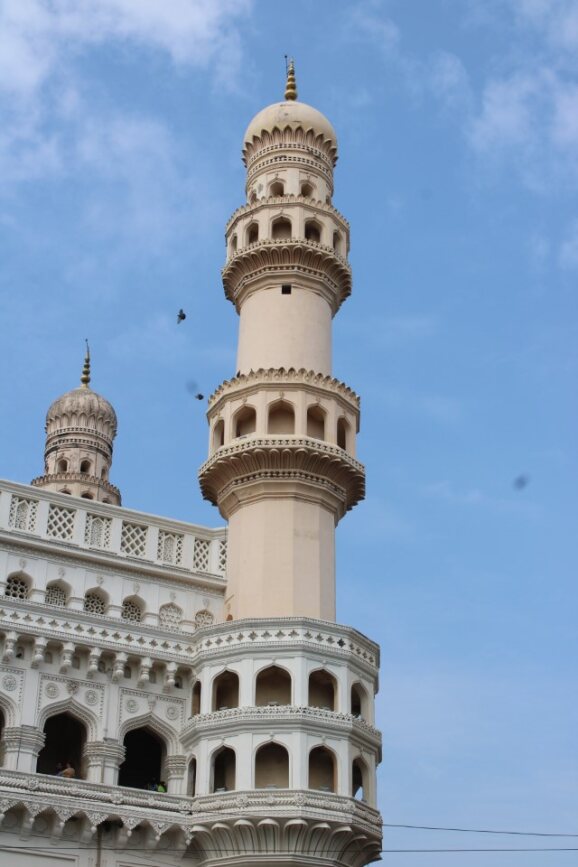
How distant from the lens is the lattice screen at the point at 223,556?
27594 mm

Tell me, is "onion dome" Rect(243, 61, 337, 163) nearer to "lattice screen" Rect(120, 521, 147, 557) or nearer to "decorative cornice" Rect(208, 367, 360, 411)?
"decorative cornice" Rect(208, 367, 360, 411)

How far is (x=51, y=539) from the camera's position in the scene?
1013 inches

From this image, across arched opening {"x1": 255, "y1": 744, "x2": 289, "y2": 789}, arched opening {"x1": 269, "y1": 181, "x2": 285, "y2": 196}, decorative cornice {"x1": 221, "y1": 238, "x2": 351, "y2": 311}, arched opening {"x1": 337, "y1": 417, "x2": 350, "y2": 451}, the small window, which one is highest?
arched opening {"x1": 269, "y1": 181, "x2": 285, "y2": 196}

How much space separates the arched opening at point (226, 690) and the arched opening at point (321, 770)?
186 centimetres

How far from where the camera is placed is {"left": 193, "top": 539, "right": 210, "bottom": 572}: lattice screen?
27.4 meters

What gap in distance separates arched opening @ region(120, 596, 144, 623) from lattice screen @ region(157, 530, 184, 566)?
3.42ft

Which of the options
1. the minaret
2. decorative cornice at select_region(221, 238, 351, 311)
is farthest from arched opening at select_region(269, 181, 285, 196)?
decorative cornice at select_region(221, 238, 351, 311)

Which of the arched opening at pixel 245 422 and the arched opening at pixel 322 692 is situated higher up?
the arched opening at pixel 245 422

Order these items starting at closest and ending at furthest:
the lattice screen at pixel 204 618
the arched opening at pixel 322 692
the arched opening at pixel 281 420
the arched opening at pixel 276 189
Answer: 1. the arched opening at pixel 322 692
2. the lattice screen at pixel 204 618
3. the arched opening at pixel 281 420
4. the arched opening at pixel 276 189

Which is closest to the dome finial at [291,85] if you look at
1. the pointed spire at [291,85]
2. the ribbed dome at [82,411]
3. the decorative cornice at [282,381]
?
the pointed spire at [291,85]

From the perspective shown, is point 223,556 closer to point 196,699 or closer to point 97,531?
point 97,531

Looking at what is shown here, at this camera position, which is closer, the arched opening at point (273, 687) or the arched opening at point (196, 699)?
the arched opening at point (273, 687)

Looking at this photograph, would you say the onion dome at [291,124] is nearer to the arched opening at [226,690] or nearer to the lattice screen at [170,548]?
the lattice screen at [170,548]

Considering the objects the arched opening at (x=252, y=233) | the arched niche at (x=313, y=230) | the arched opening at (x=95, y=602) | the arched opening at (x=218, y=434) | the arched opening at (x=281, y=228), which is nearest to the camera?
the arched opening at (x=95, y=602)
